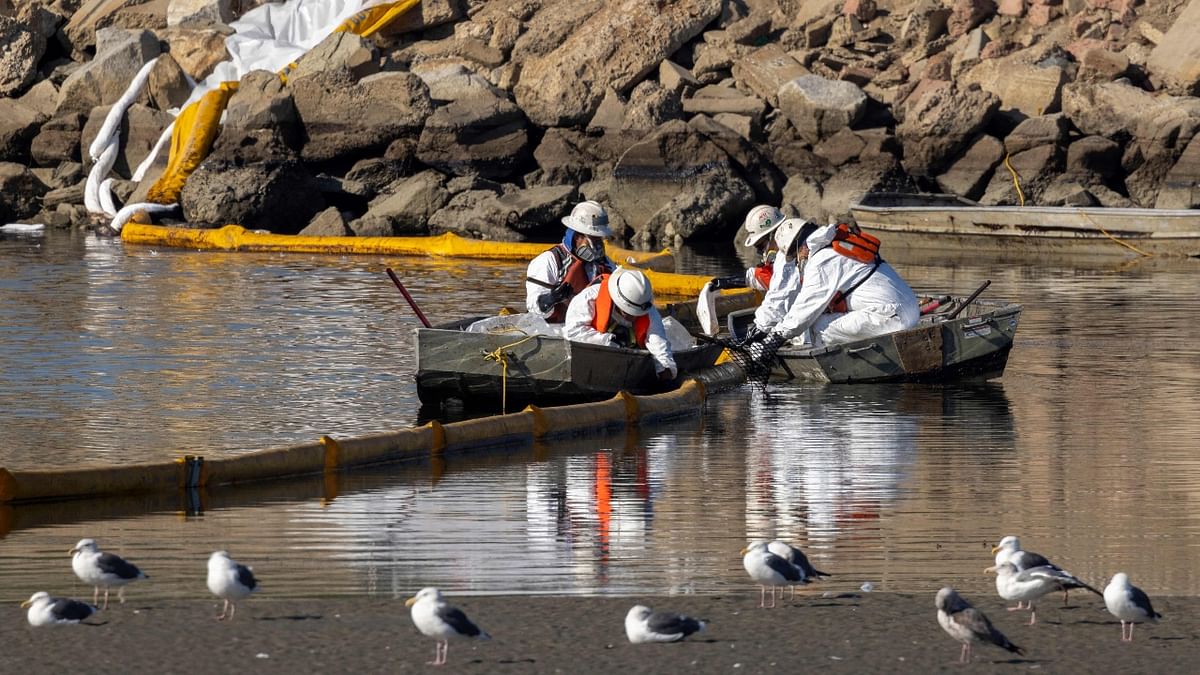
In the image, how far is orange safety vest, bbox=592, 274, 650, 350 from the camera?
15883mm

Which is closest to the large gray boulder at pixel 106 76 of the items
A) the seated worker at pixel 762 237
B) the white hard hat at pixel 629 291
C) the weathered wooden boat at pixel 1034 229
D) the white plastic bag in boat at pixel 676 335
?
the weathered wooden boat at pixel 1034 229

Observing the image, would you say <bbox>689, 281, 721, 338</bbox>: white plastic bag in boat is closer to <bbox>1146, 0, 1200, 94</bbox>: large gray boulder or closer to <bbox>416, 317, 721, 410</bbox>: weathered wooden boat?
<bbox>416, 317, 721, 410</bbox>: weathered wooden boat

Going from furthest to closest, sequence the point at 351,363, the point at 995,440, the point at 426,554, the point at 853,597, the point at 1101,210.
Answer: the point at 1101,210 < the point at 351,363 < the point at 995,440 < the point at 426,554 < the point at 853,597

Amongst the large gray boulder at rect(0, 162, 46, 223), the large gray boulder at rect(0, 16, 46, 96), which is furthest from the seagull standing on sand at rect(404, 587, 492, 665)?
the large gray boulder at rect(0, 16, 46, 96)

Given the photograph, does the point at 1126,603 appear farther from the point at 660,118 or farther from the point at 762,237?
the point at 660,118

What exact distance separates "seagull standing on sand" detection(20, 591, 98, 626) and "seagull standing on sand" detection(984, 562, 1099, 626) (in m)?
4.11

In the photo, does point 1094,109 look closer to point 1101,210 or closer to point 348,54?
point 1101,210

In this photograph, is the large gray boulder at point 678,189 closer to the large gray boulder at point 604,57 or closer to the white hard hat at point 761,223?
the large gray boulder at point 604,57

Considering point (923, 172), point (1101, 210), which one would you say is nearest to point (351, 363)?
point (1101, 210)

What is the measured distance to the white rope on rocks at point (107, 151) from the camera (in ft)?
128

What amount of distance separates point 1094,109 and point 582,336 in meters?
23.1

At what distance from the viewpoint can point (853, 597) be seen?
9469 mm

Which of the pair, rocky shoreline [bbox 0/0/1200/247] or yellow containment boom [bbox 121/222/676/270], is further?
rocky shoreline [bbox 0/0/1200/247]

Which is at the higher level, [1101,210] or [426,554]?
[426,554]
